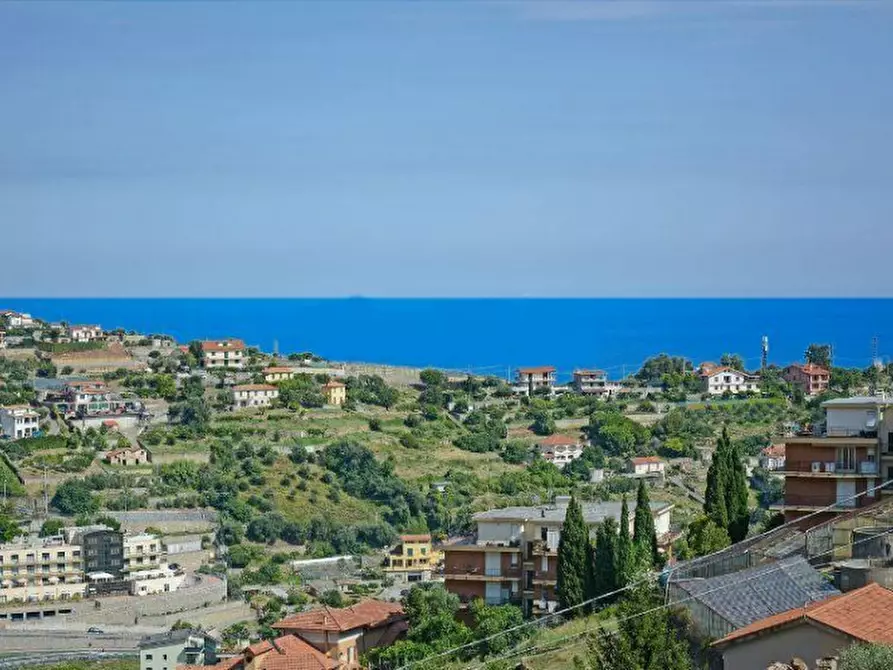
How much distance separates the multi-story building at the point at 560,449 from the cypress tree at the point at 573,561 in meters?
37.2

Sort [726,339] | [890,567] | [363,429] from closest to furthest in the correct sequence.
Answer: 1. [890,567]
2. [363,429]
3. [726,339]

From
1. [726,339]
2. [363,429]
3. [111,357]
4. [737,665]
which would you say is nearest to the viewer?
[737,665]

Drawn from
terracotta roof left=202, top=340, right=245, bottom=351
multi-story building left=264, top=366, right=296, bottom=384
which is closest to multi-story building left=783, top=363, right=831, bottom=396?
multi-story building left=264, top=366, right=296, bottom=384

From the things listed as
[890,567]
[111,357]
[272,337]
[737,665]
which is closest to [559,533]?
[890,567]

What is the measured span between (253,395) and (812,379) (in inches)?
966

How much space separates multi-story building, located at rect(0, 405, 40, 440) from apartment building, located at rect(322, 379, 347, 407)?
1278 cm

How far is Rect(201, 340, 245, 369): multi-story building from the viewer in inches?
3108

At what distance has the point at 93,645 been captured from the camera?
144 feet

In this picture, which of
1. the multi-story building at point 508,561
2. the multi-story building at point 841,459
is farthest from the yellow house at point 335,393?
the multi-story building at point 841,459

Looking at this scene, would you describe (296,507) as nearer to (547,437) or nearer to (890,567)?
(547,437)

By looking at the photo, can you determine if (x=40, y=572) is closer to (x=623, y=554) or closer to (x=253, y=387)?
(x=253, y=387)

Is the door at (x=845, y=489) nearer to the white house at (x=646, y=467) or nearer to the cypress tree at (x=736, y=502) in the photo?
the cypress tree at (x=736, y=502)

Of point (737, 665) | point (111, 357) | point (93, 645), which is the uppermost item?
point (111, 357)

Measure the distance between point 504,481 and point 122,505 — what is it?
13.5 m
